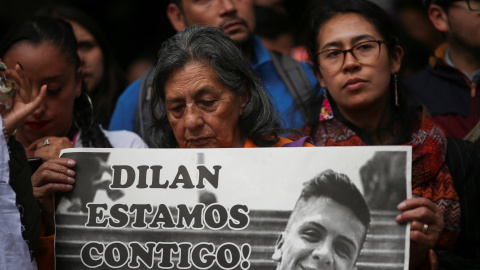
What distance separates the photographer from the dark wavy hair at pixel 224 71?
3039mm

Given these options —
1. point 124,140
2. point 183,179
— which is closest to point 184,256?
point 183,179

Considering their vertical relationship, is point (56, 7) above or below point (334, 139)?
above

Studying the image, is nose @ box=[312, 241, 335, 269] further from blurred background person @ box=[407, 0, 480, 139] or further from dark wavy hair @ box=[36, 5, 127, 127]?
dark wavy hair @ box=[36, 5, 127, 127]

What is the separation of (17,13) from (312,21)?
3.37 m

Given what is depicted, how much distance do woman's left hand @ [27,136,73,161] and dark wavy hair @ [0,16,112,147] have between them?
270mm

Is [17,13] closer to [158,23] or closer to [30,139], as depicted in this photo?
[158,23]

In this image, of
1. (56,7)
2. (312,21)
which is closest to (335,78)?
(312,21)

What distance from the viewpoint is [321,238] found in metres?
2.61

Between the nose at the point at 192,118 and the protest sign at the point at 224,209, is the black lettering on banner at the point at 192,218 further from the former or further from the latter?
the nose at the point at 192,118

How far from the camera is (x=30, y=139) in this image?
367 centimetres

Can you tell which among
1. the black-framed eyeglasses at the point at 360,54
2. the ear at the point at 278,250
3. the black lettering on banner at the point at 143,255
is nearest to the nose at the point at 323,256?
the ear at the point at 278,250

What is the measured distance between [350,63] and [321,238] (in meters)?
1.19

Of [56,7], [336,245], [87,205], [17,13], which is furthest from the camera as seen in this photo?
[17,13]

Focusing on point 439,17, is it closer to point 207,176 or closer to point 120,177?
point 207,176
